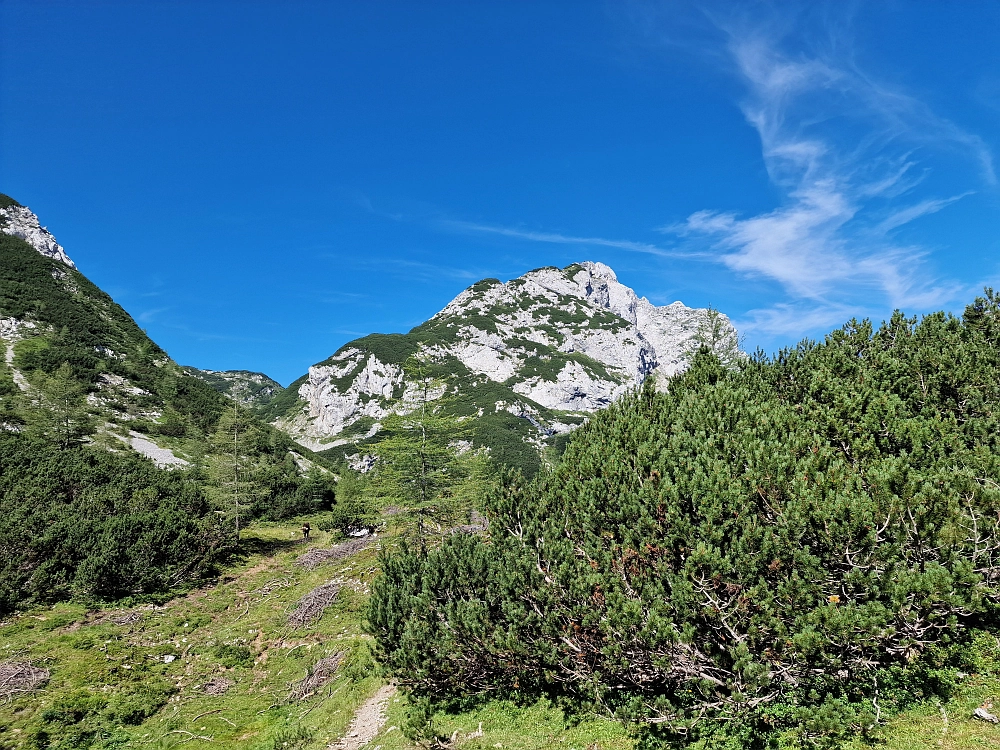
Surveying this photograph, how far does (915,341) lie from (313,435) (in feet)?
666

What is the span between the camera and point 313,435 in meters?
192

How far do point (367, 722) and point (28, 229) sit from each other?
145833 mm

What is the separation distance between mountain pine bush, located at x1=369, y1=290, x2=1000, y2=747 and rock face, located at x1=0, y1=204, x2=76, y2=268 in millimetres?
132611

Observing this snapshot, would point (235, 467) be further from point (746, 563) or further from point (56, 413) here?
point (746, 563)

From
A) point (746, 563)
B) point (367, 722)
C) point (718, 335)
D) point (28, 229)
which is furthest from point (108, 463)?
point (28, 229)

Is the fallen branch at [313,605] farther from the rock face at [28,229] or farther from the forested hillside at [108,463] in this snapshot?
the rock face at [28,229]

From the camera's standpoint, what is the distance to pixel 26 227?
10431cm

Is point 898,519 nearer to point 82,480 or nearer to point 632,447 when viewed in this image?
point 632,447

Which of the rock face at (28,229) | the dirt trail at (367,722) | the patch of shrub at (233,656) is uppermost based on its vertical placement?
the rock face at (28,229)

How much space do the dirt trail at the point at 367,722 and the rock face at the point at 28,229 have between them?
12950cm

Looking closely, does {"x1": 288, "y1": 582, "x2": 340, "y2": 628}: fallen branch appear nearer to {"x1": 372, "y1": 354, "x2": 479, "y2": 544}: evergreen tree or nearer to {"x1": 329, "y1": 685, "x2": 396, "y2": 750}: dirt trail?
{"x1": 372, "y1": 354, "x2": 479, "y2": 544}: evergreen tree

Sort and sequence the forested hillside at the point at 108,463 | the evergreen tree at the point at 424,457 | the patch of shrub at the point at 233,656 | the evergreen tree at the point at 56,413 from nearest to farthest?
the patch of shrub at the point at 233,656
the forested hillside at the point at 108,463
the evergreen tree at the point at 424,457
the evergreen tree at the point at 56,413

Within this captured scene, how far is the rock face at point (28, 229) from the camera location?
102 metres

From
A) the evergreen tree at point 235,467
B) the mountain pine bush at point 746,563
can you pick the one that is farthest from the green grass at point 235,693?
the evergreen tree at point 235,467
